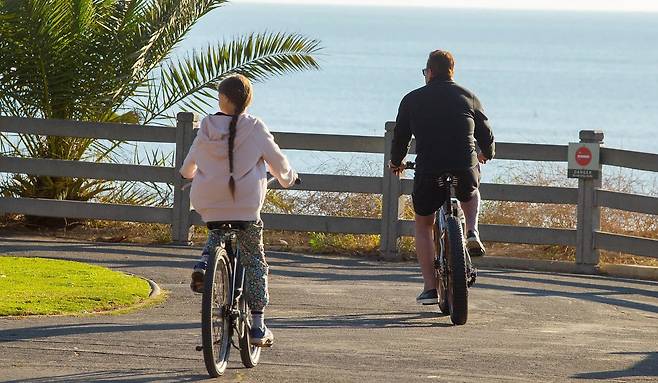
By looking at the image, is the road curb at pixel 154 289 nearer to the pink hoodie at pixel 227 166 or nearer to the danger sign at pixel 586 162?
the pink hoodie at pixel 227 166

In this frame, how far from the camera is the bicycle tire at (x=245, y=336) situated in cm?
851

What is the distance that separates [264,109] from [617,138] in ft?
51.9

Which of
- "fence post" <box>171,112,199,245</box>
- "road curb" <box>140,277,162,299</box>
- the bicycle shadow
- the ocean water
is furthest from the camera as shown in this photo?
the ocean water

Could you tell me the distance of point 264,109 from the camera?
63844mm

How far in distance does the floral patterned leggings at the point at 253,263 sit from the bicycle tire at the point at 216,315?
0.22m

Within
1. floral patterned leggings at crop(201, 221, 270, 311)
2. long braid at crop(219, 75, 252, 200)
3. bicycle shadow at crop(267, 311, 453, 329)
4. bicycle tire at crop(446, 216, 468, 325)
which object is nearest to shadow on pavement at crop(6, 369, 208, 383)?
floral patterned leggings at crop(201, 221, 270, 311)

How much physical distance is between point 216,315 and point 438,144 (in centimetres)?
295

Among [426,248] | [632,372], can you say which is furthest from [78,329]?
[632,372]

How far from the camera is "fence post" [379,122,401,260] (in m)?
14.8

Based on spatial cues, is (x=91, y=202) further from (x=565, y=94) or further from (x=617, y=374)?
(x=565, y=94)

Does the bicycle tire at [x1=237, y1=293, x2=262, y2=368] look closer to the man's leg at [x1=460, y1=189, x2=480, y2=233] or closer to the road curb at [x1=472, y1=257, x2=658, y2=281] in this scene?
the man's leg at [x1=460, y1=189, x2=480, y2=233]

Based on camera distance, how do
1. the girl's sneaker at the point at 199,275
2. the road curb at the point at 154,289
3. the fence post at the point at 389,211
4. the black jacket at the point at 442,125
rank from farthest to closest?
1. the fence post at the point at 389,211
2. the road curb at the point at 154,289
3. the black jacket at the point at 442,125
4. the girl's sneaker at the point at 199,275

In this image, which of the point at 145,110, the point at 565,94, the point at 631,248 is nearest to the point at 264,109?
the point at 565,94

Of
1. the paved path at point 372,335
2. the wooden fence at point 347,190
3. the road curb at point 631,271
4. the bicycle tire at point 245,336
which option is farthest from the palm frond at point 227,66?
the bicycle tire at point 245,336
